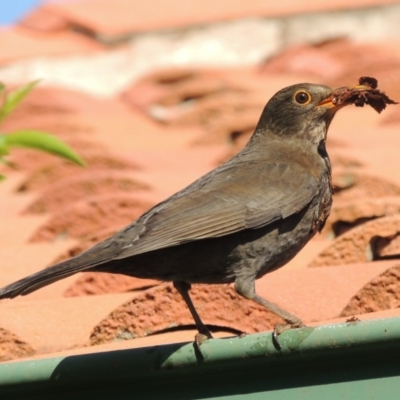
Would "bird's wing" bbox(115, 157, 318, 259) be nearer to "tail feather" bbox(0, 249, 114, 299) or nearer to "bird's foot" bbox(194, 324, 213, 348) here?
"tail feather" bbox(0, 249, 114, 299)

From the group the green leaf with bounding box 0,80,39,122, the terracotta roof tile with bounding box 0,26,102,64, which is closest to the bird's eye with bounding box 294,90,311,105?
the green leaf with bounding box 0,80,39,122

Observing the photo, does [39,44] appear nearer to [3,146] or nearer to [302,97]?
[302,97]

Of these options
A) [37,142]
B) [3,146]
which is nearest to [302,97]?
[37,142]

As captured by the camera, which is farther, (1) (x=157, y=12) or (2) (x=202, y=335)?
(1) (x=157, y=12)

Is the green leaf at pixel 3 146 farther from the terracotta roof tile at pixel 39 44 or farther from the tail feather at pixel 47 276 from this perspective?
the terracotta roof tile at pixel 39 44

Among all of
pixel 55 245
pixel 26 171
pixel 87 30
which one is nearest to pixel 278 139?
pixel 55 245

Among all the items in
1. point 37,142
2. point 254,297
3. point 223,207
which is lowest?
point 254,297

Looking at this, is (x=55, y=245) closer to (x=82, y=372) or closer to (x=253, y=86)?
(x=82, y=372)
